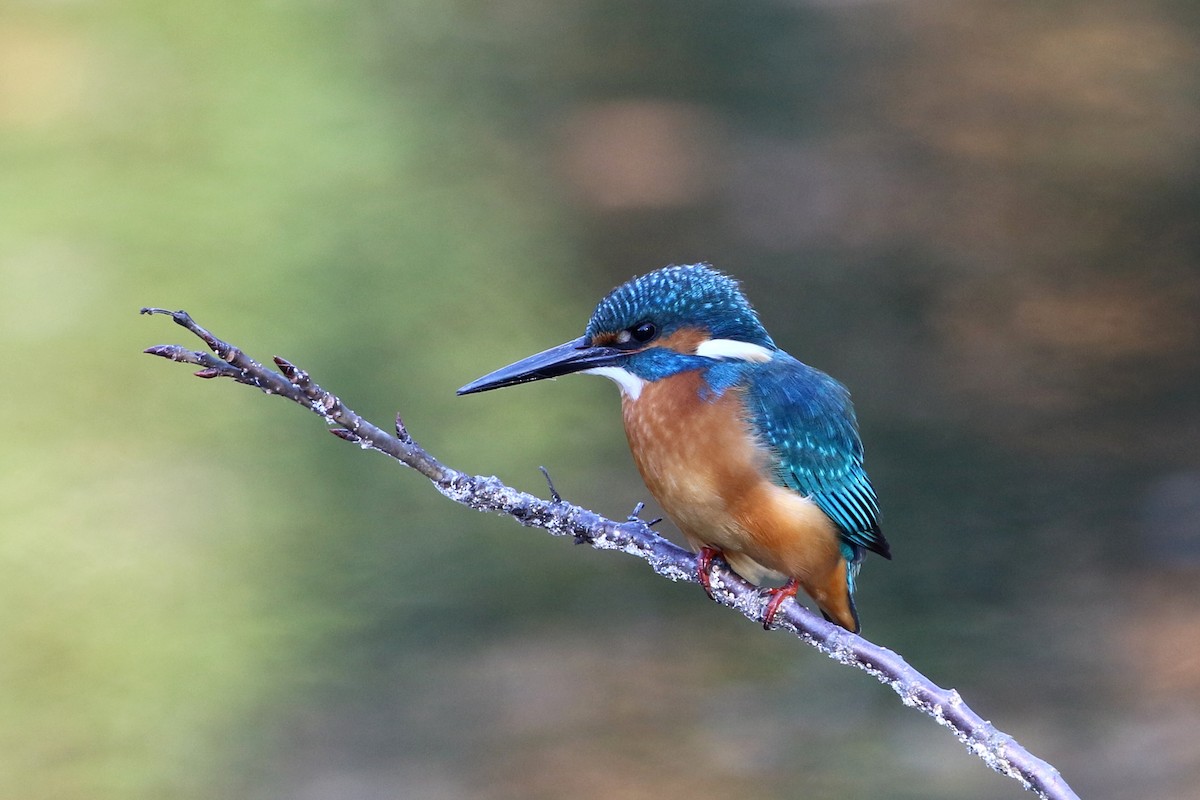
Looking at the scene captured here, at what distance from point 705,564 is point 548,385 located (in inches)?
162

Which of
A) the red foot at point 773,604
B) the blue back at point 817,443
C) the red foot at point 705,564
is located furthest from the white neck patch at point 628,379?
the red foot at point 773,604

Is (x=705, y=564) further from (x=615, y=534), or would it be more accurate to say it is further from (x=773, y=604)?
(x=615, y=534)

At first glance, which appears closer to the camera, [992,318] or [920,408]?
[920,408]

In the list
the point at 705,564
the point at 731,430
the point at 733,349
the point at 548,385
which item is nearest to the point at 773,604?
the point at 705,564

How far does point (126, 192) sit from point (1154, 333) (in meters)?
5.24

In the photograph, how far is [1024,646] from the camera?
477 cm

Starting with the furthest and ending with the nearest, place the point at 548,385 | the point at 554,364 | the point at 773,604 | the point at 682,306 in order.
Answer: the point at 548,385
the point at 682,306
the point at 554,364
the point at 773,604

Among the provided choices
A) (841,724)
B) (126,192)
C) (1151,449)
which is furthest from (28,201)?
(1151,449)

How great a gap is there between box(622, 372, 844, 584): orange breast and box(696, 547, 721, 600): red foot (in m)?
0.01

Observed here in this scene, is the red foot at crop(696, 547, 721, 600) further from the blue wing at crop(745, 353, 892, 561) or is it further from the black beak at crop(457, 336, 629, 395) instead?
the black beak at crop(457, 336, 629, 395)

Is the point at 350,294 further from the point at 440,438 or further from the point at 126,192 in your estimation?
the point at 126,192

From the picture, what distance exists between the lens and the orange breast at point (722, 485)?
1943 mm

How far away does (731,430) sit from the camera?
1.99m

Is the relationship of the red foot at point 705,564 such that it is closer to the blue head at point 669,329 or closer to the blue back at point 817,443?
the blue back at point 817,443
